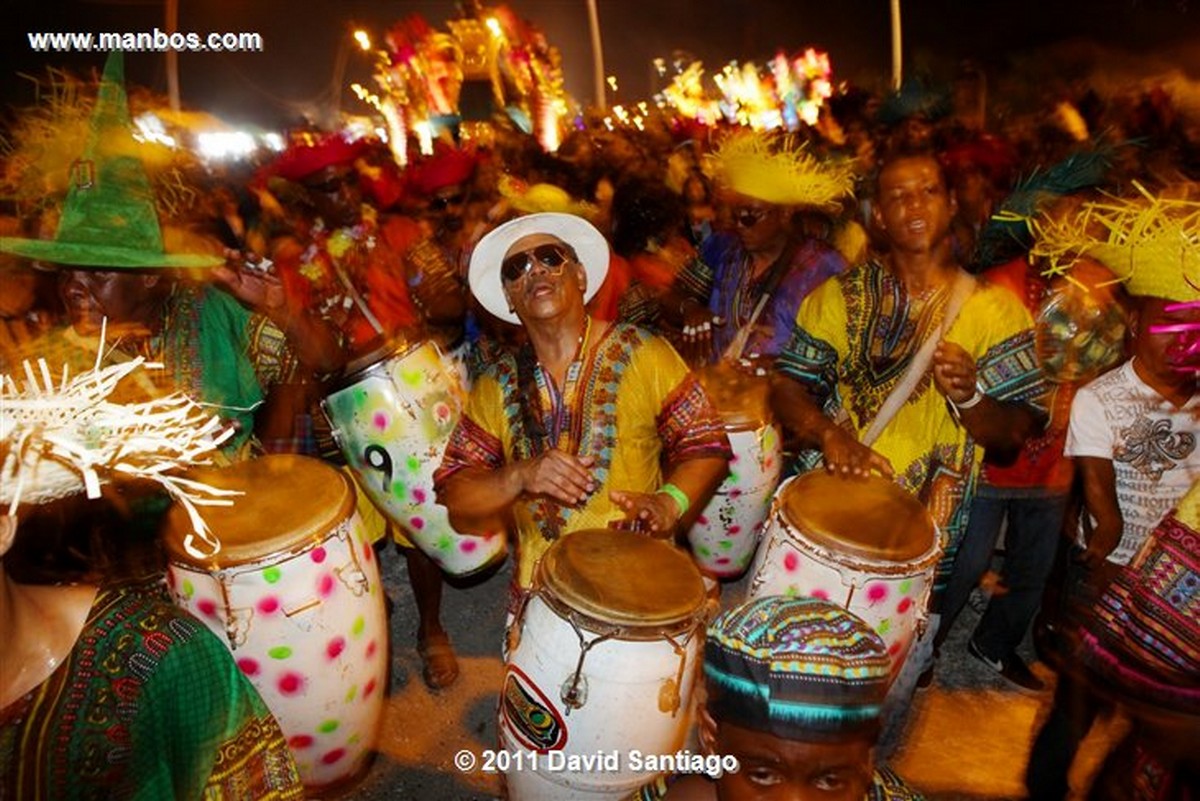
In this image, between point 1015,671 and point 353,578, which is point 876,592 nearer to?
point 353,578

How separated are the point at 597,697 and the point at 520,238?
62.3 inches

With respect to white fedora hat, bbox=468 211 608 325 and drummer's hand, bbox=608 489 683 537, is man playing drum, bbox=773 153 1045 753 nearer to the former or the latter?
drummer's hand, bbox=608 489 683 537

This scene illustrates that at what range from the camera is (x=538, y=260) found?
2.87m

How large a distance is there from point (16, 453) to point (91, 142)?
4.66 ft

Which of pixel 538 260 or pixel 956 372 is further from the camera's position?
pixel 538 260

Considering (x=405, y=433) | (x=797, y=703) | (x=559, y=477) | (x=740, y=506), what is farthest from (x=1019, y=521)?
(x=405, y=433)

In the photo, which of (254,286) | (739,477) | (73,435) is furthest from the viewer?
(739,477)

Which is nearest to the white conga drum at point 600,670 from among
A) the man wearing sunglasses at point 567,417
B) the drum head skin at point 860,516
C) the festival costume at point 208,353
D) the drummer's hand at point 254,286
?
Result: the man wearing sunglasses at point 567,417

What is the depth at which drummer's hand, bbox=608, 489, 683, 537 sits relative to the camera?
8.46 ft

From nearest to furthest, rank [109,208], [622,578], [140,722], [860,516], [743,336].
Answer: [140,722]
[622,578]
[109,208]
[860,516]
[743,336]

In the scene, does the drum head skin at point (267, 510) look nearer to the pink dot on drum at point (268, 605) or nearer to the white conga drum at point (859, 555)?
the pink dot on drum at point (268, 605)

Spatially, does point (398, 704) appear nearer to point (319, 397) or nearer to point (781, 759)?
Result: point (319, 397)

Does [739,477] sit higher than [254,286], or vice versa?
[254,286]

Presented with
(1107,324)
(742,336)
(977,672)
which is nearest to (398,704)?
(742,336)
